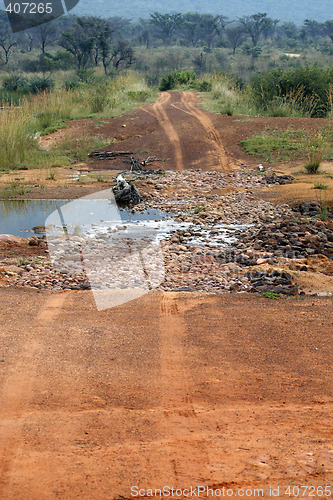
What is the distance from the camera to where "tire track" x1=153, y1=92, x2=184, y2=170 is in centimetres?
1479

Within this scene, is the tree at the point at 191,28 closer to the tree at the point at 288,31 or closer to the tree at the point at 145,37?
the tree at the point at 145,37

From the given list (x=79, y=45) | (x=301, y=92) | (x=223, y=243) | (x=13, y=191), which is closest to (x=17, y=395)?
(x=223, y=243)

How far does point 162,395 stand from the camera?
3902mm

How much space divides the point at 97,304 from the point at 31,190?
694 cm

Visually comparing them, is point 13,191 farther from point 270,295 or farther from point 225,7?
point 225,7

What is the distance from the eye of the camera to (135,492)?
9.43ft

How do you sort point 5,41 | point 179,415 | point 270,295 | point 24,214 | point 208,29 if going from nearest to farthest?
point 179,415 < point 270,295 < point 24,214 < point 5,41 < point 208,29

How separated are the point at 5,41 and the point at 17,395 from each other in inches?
1992

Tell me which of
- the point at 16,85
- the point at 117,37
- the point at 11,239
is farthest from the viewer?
the point at 117,37

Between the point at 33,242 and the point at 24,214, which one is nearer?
the point at 33,242

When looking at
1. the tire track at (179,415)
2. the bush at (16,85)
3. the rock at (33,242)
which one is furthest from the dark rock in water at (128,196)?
the bush at (16,85)

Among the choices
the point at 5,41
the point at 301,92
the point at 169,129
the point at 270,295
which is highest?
the point at 270,295

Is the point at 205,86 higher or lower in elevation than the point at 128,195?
lower

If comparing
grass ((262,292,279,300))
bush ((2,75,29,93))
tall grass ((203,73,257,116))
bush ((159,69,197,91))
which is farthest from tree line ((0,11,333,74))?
grass ((262,292,279,300))
